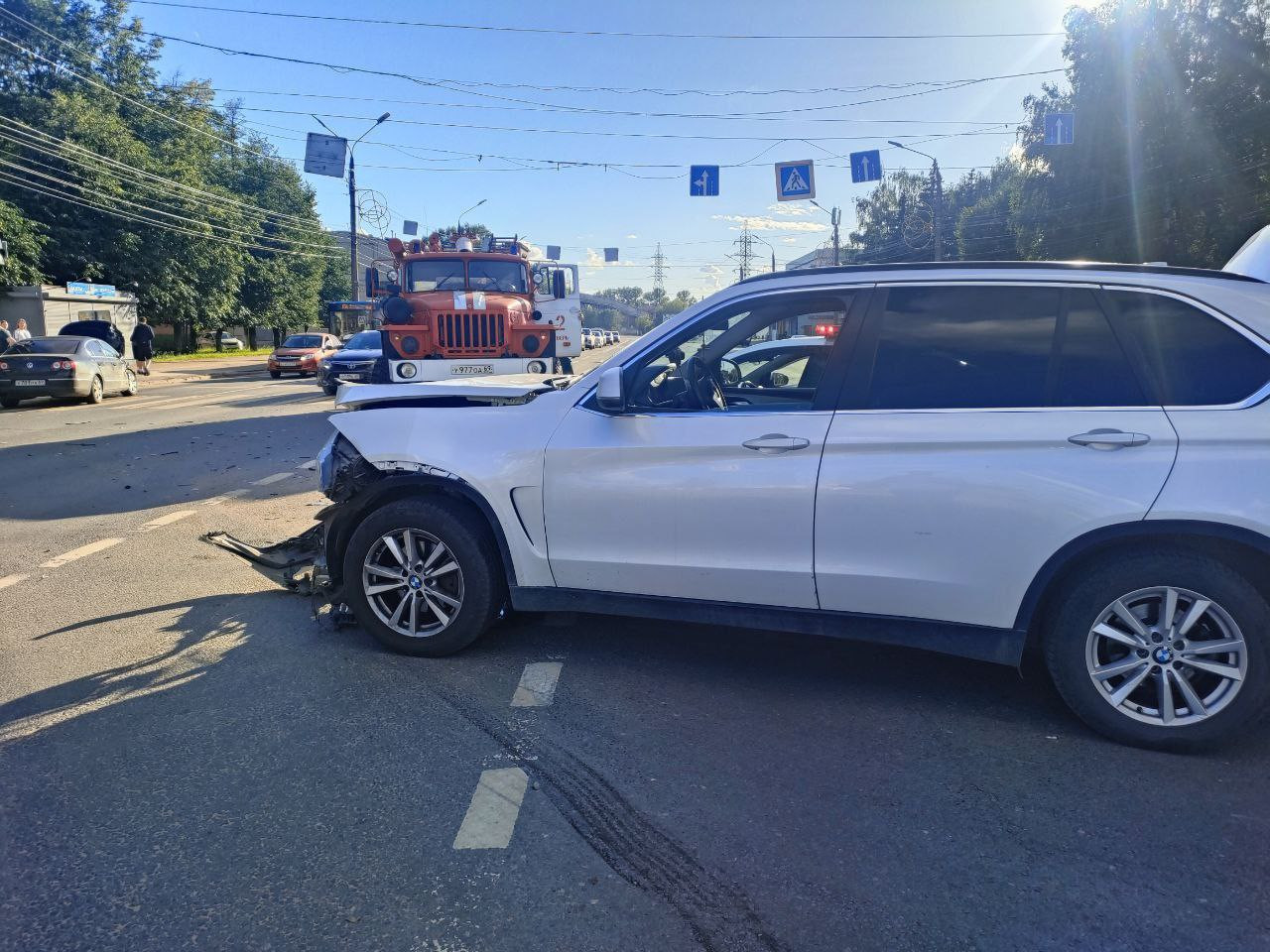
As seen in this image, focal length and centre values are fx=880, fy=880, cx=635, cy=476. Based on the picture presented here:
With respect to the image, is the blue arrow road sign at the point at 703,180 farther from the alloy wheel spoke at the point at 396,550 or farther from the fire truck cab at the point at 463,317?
the alloy wheel spoke at the point at 396,550

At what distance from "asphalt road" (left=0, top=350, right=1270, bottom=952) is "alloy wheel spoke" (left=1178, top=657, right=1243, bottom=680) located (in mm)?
359

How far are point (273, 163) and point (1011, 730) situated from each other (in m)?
61.1

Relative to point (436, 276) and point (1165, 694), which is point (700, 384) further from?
point (436, 276)

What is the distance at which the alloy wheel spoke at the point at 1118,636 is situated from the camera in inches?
135

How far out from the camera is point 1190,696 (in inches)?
134

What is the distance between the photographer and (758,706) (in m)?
3.91

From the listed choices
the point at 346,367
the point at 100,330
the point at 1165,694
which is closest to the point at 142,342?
the point at 100,330

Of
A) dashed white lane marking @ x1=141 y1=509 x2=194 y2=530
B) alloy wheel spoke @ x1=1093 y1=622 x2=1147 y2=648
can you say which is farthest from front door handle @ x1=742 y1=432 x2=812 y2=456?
dashed white lane marking @ x1=141 y1=509 x2=194 y2=530

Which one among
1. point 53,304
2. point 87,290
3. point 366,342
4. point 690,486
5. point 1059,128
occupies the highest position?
point 1059,128

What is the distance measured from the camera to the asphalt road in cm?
252

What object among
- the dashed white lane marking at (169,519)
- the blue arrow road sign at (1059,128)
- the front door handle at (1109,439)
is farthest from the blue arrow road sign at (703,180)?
the front door handle at (1109,439)

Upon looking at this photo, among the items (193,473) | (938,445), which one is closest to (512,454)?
(938,445)

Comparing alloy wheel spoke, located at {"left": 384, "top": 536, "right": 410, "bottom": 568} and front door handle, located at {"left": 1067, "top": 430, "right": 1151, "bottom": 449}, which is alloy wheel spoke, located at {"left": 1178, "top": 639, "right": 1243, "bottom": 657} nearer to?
front door handle, located at {"left": 1067, "top": 430, "right": 1151, "bottom": 449}

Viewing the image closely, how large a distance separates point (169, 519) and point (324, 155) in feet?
72.1
